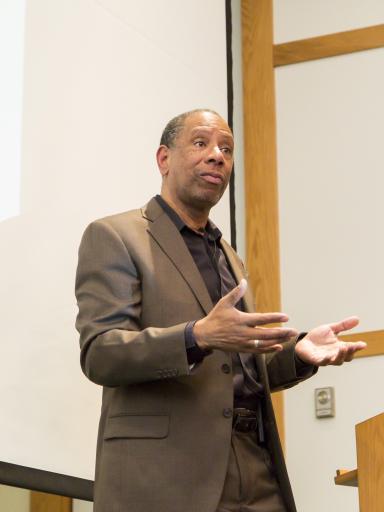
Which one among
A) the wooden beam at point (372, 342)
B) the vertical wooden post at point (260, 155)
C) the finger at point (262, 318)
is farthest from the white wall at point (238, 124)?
the finger at point (262, 318)

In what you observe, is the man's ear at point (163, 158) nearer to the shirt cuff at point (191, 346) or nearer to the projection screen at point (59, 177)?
the projection screen at point (59, 177)

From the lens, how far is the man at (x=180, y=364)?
2131 mm

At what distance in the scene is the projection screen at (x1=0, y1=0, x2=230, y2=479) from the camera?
3.01m

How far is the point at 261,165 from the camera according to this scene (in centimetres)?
489

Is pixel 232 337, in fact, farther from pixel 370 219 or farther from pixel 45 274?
pixel 370 219

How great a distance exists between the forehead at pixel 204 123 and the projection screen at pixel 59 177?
0.64m

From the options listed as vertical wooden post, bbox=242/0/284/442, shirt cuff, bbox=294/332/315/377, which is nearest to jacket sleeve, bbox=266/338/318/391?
shirt cuff, bbox=294/332/315/377

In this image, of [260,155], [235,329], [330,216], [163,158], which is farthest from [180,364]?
[260,155]

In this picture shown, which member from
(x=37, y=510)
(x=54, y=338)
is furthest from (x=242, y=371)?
(x=37, y=510)

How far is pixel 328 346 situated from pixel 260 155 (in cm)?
259

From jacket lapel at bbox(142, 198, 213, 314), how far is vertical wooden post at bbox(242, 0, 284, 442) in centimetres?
212

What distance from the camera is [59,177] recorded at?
10.7 ft

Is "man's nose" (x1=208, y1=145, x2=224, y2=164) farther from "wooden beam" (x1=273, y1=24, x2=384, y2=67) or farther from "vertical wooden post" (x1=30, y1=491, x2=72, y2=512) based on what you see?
"wooden beam" (x1=273, y1=24, x2=384, y2=67)

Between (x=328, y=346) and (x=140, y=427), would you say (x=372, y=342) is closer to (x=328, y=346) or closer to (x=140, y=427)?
(x=328, y=346)
